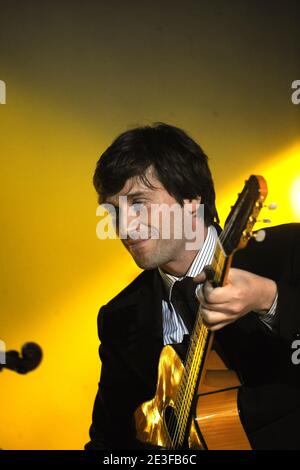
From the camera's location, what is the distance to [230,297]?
1.06m

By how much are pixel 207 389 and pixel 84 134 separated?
1361 millimetres

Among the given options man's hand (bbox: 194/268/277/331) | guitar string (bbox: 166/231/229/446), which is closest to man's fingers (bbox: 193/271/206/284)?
man's hand (bbox: 194/268/277/331)

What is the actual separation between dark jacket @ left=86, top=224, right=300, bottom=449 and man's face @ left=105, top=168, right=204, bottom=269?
22cm

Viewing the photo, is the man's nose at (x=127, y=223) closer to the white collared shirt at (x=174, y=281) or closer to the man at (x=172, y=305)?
the man at (x=172, y=305)

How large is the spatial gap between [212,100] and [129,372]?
→ 126 cm

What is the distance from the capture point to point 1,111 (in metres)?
2.19

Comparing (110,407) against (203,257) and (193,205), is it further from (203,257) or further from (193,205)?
(193,205)

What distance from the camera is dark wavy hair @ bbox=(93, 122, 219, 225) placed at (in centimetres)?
174

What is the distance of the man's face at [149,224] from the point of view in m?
1.65

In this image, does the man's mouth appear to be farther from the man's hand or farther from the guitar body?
the man's hand

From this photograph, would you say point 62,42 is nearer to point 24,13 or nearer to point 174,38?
point 24,13

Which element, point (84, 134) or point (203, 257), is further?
point (84, 134)

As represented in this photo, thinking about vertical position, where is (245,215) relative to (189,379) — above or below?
above

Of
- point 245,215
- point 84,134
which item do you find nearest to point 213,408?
point 245,215
